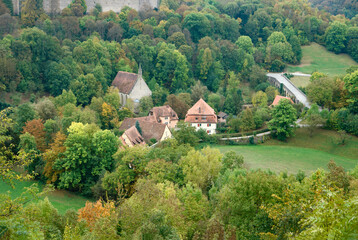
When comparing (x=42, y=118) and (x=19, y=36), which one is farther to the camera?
(x=19, y=36)

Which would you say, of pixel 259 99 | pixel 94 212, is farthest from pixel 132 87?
pixel 94 212

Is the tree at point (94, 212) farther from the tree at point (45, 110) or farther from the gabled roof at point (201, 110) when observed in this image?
the gabled roof at point (201, 110)

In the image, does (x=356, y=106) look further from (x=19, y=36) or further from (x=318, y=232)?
(x=19, y=36)

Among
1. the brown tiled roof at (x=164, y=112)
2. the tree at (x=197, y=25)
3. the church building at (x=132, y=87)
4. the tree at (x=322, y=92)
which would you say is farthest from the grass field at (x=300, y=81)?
the church building at (x=132, y=87)

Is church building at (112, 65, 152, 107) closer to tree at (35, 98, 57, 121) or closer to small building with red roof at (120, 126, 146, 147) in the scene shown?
small building with red roof at (120, 126, 146, 147)

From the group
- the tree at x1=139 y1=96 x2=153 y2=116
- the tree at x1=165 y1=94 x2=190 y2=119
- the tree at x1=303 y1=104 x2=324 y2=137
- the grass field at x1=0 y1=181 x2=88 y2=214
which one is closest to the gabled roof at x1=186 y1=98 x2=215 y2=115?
the tree at x1=165 y1=94 x2=190 y2=119

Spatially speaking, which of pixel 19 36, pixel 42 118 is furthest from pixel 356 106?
pixel 19 36
